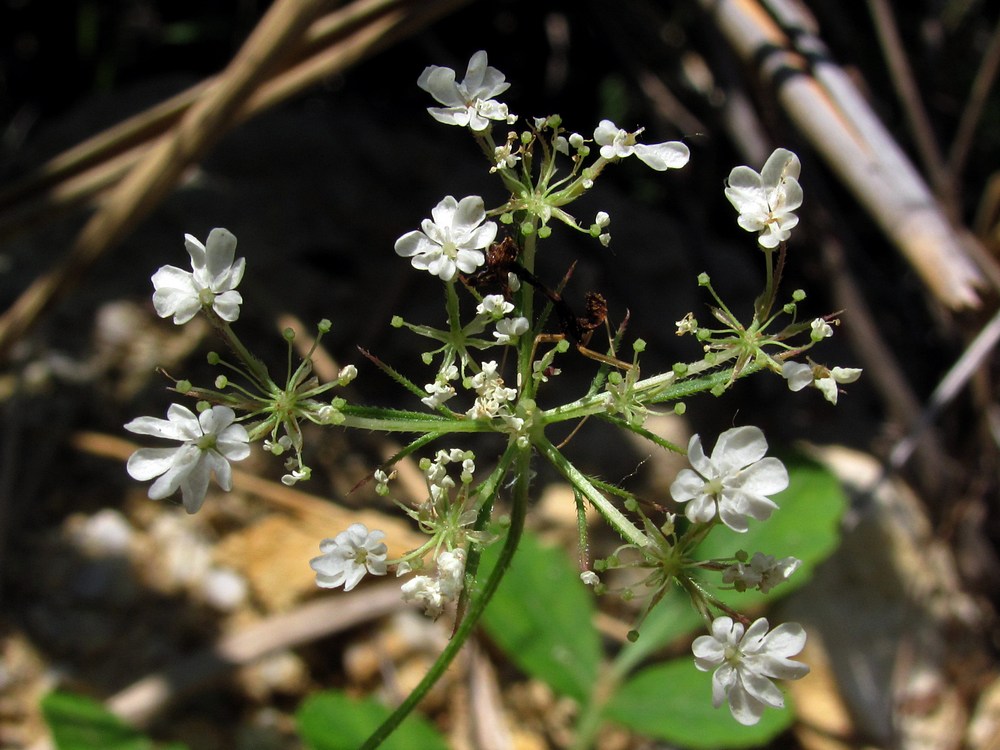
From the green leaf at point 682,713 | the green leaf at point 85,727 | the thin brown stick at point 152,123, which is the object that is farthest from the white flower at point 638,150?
the green leaf at point 85,727

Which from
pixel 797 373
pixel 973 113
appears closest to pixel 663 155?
pixel 797 373

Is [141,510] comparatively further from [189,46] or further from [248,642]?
[189,46]

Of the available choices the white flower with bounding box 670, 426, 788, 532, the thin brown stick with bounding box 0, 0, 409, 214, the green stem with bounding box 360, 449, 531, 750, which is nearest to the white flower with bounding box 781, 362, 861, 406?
the white flower with bounding box 670, 426, 788, 532

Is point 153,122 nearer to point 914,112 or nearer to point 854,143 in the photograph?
point 854,143

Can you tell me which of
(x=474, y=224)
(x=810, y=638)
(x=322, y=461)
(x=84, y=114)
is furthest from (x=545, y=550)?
(x=84, y=114)

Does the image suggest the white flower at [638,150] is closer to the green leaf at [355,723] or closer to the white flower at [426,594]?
the white flower at [426,594]

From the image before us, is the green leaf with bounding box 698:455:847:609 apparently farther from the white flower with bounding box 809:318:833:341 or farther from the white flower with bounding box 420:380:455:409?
the white flower with bounding box 420:380:455:409

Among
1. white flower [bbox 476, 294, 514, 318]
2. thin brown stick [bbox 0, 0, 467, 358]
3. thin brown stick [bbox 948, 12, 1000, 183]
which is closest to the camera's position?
white flower [bbox 476, 294, 514, 318]
